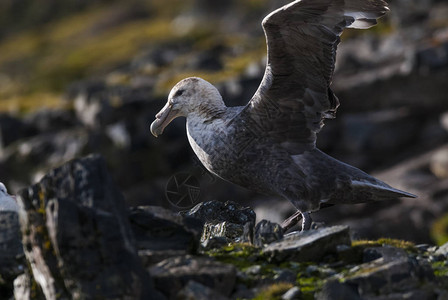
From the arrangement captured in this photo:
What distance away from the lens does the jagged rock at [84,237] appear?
23.3ft

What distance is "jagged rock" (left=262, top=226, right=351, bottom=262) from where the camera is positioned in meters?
8.39

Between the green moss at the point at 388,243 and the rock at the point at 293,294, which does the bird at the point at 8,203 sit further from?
the green moss at the point at 388,243

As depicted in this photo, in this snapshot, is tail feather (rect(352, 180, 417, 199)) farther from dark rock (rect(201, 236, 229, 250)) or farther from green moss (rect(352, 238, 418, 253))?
dark rock (rect(201, 236, 229, 250))

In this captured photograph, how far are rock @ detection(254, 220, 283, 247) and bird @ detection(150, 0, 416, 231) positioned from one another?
3.06 ft

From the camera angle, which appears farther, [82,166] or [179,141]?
[179,141]

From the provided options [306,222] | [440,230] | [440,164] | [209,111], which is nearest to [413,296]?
[306,222]

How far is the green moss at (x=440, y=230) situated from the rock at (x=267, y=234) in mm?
18952

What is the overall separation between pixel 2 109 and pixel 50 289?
4228 centimetres

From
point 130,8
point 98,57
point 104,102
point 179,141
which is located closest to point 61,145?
point 104,102

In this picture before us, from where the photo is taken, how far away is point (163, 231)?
8383 mm

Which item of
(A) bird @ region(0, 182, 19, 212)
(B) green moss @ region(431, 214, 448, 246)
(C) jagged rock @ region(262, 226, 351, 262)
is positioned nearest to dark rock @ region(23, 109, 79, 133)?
(B) green moss @ region(431, 214, 448, 246)

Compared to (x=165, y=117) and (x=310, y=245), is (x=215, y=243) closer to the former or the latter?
(x=310, y=245)

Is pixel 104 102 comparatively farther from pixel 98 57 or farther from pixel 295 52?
pixel 98 57

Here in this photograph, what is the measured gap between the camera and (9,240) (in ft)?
27.6
